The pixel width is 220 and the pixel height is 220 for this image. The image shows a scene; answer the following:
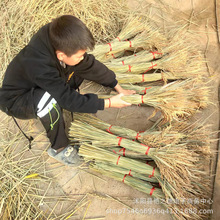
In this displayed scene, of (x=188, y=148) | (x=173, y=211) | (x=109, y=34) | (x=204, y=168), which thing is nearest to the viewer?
(x=173, y=211)

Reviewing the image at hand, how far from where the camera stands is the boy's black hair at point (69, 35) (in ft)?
4.72

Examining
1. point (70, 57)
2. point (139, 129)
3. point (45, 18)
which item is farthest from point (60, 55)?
point (45, 18)

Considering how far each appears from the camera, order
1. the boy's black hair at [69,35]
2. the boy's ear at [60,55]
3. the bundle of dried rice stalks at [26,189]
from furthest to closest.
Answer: the bundle of dried rice stalks at [26,189] < the boy's ear at [60,55] < the boy's black hair at [69,35]

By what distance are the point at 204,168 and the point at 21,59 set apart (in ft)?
5.26

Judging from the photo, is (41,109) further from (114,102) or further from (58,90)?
(114,102)

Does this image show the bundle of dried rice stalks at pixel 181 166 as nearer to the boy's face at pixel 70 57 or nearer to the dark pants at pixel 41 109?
the dark pants at pixel 41 109

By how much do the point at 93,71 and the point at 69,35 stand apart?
56 cm

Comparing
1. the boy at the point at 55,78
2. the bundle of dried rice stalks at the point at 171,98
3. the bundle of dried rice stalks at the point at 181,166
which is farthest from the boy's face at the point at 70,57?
the bundle of dried rice stalks at the point at 181,166

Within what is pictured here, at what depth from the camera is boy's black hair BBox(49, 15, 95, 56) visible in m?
1.44

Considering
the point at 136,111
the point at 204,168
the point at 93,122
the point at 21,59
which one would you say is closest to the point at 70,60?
the point at 21,59

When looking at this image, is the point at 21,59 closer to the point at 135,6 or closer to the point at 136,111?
the point at 136,111

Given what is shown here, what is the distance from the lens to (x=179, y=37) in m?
2.56

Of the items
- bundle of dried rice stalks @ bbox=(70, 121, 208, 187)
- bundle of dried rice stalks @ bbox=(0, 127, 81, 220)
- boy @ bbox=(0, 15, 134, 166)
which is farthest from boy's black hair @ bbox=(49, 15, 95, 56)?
bundle of dried rice stalks @ bbox=(0, 127, 81, 220)

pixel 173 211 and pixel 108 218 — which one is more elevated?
pixel 173 211
